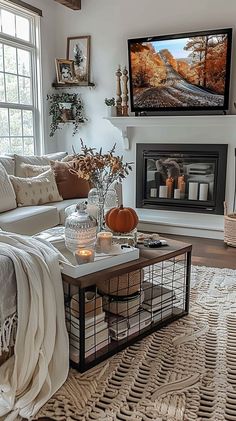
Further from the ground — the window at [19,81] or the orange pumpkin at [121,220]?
the window at [19,81]

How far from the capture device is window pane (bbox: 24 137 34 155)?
494cm

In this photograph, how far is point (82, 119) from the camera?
5160mm

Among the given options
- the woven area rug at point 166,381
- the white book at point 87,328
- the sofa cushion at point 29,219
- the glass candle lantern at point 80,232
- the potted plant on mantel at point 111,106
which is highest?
the potted plant on mantel at point 111,106

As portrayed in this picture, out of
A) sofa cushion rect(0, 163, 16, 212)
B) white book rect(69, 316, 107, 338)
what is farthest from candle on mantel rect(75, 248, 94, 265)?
sofa cushion rect(0, 163, 16, 212)

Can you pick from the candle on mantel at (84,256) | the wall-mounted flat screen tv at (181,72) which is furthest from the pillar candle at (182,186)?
the candle on mantel at (84,256)

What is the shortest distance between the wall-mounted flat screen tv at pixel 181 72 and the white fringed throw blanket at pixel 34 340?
3134 millimetres

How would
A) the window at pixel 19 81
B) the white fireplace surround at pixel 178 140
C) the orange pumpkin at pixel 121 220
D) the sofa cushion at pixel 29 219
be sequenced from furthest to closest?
the window at pixel 19 81 < the white fireplace surround at pixel 178 140 < the sofa cushion at pixel 29 219 < the orange pumpkin at pixel 121 220

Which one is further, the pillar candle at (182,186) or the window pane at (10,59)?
the pillar candle at (182,186)

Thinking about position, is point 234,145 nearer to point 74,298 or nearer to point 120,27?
point 120,27

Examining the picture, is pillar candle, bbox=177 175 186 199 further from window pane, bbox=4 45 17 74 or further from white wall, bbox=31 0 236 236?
window pane, bbox=4 45 17 74

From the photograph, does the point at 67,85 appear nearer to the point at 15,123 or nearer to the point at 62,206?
the point at 15,123

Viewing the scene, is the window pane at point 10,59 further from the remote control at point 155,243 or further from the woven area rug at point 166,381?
the woven area rug at point 166,381

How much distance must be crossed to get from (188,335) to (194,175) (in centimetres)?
270

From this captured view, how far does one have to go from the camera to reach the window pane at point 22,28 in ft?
15.3
